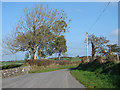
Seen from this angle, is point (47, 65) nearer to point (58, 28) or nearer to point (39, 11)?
point (58, 28)

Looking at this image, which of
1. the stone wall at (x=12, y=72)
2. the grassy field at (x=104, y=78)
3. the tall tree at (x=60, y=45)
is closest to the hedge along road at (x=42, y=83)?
the grassy field at (x=104, y=78)

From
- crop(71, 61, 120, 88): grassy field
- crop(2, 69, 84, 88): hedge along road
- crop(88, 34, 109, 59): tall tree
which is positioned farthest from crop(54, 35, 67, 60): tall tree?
crop(2, 69, 84, 88): hedge along road

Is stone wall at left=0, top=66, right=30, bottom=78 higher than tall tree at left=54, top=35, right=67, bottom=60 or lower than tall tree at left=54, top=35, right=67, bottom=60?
lower

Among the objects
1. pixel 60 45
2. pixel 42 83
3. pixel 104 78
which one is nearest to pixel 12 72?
pixel 42 83

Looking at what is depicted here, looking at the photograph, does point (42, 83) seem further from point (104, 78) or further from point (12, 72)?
point (12, 72)

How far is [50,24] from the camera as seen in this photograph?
36906mm

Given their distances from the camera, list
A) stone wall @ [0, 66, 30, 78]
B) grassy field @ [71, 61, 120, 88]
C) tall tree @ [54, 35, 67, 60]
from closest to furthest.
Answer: grassy field @ [71, 61, 120, 88], stone wall @ [0, 66, 30, 78], tall tree @ [54, 35, 67, 60]

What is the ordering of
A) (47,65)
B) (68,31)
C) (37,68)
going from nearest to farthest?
(37,68)
(47,65)
(68,31)

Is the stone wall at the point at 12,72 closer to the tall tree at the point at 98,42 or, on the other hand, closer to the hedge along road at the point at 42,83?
the hedge along road at the point at 42,83

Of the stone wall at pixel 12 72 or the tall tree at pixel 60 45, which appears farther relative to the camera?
the tall tree at pixel 60 45

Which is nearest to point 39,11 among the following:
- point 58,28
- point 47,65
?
point 58,28

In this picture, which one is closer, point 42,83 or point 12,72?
point 42,83

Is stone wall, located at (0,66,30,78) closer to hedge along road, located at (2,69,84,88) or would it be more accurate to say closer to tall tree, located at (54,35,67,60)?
hedge along road, located at (2,69,84,88)

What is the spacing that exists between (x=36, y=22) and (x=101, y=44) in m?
35.1
